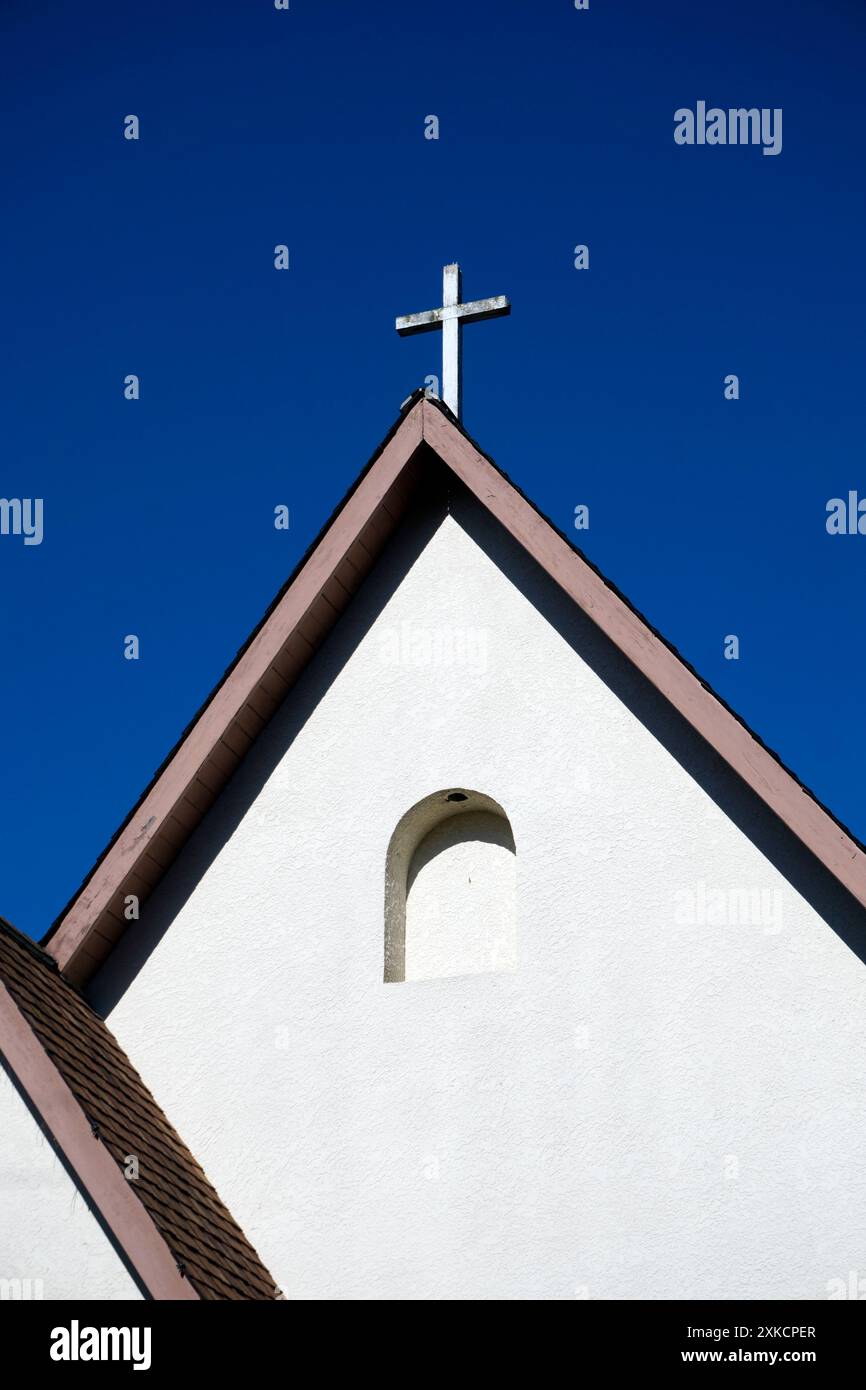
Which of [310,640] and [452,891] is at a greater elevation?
[310,640]

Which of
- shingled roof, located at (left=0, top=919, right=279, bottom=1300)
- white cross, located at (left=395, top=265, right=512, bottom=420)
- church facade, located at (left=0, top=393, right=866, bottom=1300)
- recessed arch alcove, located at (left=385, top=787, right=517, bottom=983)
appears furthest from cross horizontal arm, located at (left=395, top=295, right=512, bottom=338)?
shingled roof, located at (left=0, top=919, right=279, bottom=1300)

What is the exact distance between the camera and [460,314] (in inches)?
497

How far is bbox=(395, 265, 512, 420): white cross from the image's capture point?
12422mm

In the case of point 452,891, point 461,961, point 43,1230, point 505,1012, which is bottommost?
point 43,1230

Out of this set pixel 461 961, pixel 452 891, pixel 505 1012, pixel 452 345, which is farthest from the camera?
pixel 452 345

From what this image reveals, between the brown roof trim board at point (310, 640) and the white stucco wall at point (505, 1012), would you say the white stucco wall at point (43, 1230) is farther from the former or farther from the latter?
the brown roof trim board at point (310, 640)

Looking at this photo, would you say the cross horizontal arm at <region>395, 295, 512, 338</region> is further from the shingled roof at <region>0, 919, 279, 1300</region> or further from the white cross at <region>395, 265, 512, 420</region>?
the shingled roof at <region>0, 919, 279, 1300</region>

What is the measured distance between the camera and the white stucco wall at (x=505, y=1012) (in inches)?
380

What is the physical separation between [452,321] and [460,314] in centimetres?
7

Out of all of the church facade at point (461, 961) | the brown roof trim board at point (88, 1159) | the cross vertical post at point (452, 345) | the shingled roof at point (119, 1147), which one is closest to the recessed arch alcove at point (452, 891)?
the church facade at point (461, 961)

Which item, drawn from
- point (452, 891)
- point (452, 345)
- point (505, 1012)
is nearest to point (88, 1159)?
point (505, 1012)

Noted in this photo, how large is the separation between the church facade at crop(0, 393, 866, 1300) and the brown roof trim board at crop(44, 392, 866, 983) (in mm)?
22

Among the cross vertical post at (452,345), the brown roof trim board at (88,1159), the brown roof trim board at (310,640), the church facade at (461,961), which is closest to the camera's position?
the brown roof trim board at (88,1159)

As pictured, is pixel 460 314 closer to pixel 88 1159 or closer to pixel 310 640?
pixel 310 640
